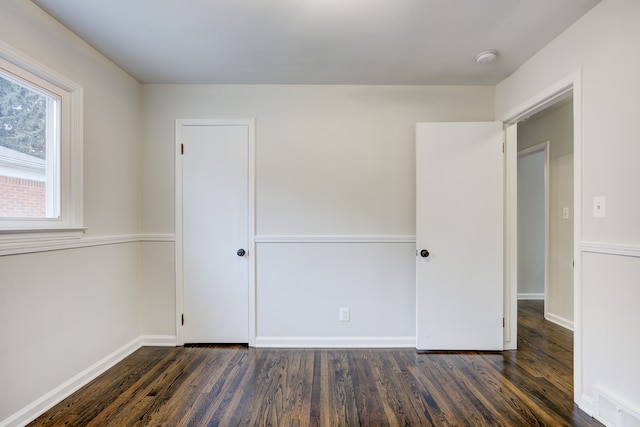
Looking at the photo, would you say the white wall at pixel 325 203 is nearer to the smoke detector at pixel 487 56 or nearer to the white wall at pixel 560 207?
the smoke detector at pixel 487 56

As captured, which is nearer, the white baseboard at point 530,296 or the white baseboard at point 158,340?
the white baseboard at point 158,340

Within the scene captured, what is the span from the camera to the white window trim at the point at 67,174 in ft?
5.81

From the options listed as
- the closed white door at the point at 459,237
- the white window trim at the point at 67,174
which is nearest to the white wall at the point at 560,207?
the closed white door at the point at 459,237

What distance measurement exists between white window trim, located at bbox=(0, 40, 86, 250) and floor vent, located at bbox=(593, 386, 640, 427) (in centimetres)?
337

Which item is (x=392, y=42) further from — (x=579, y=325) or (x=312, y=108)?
(x=579, y=325)

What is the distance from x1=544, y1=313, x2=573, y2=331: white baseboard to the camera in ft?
10.4

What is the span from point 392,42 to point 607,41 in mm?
1202

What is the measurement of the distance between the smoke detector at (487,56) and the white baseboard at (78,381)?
3475mm

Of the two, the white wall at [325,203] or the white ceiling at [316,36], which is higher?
the white ceiling at [316,36]

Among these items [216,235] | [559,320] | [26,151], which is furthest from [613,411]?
[26,151]

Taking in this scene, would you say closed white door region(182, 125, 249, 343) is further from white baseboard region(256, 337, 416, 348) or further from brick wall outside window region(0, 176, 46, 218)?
brick wall outside window region(0, 176, 46, 218)

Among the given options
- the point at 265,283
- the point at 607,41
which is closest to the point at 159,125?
the point at 265,283

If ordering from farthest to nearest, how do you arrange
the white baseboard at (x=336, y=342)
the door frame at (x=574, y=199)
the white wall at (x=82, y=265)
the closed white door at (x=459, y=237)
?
the white baseboard at (x=336, y=342)
the closed white door at (x=459, y=237)
the door frame at (x=574, y=199)
the white wall at (x=82, y=265)

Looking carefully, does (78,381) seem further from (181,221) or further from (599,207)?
(599,207)
